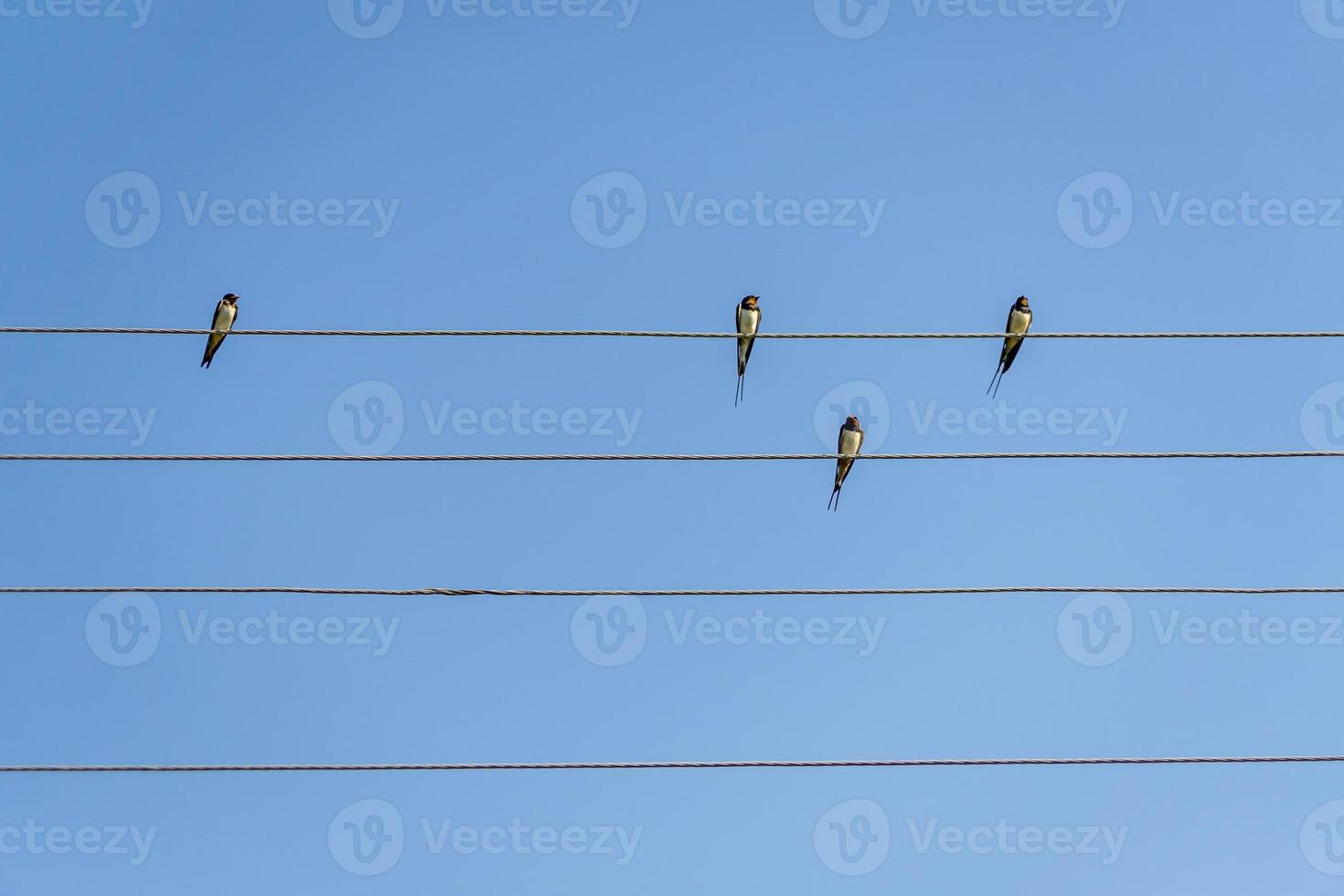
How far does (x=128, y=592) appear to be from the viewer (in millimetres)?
7574

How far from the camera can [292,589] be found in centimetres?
723

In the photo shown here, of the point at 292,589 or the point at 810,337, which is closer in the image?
the point at 292,589

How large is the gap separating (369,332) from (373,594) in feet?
4.54

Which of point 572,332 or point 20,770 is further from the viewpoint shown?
point 572,332

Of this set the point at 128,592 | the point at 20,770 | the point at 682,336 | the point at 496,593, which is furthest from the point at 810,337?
the point at 20,770

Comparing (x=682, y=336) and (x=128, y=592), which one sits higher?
(x=682, y=336)

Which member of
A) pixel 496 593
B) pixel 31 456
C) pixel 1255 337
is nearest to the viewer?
pixel 496 593

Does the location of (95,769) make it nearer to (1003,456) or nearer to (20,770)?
(20,770)

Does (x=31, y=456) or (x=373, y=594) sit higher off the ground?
(x=31, y=456)

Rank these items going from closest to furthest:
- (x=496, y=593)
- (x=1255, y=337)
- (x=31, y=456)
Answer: (x=496, y=593), (x=31, y=456), (x=1255, y=337)

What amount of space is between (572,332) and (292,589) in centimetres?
180

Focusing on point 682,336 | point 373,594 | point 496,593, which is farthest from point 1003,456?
point 373,594

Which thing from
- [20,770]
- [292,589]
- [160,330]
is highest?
[160,330]

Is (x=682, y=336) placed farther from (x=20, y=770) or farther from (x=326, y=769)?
(x=20, y=770)
